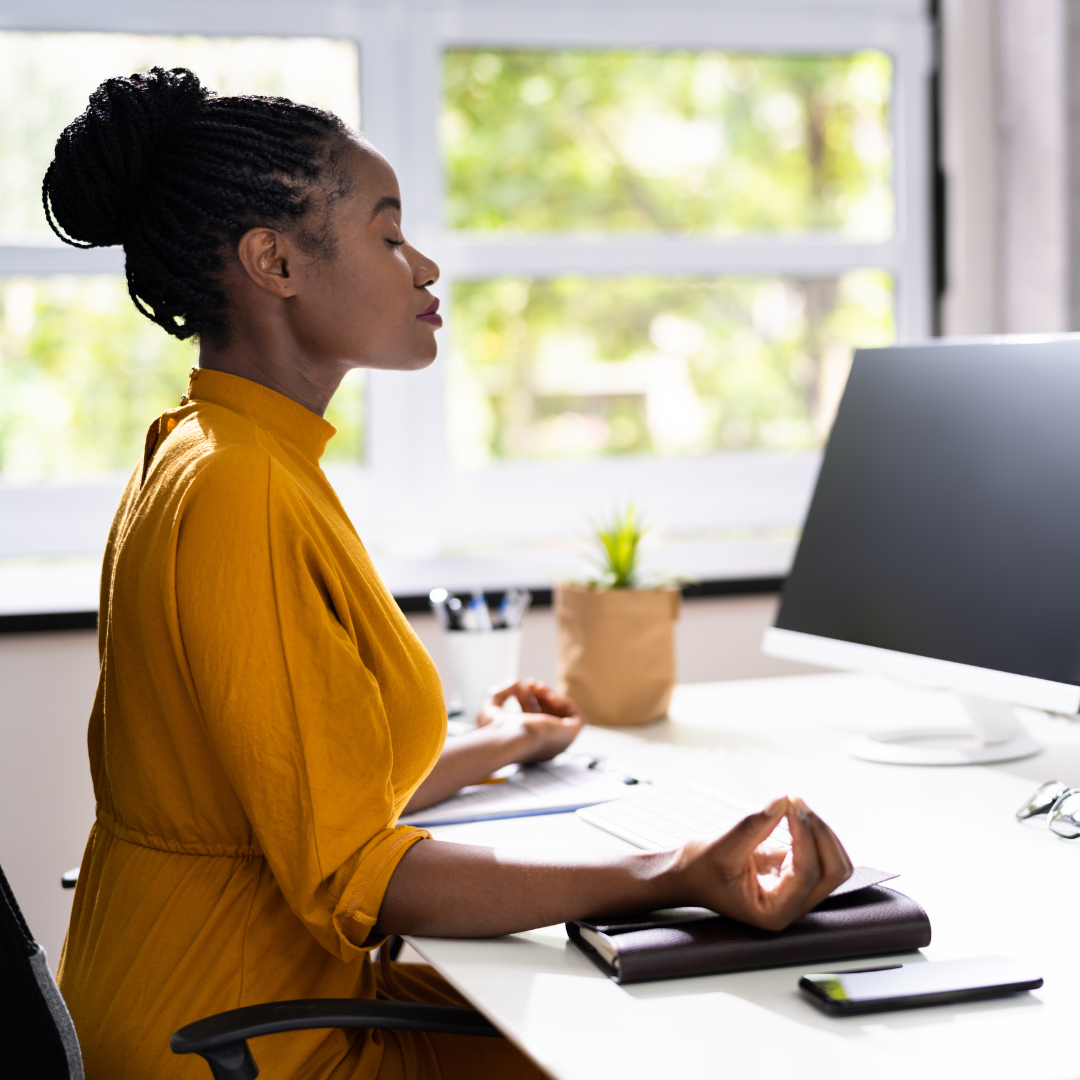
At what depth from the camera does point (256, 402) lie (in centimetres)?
114

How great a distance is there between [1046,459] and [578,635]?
661mm

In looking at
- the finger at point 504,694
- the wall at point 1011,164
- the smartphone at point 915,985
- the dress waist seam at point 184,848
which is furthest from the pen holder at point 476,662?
the wall at point 1011,164

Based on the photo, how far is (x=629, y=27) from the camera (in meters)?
2.66

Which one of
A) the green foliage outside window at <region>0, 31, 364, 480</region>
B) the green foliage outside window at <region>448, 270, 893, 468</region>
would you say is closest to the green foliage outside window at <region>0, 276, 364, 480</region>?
the green foliage outside window at <region>0, 31, 364, 480</region>

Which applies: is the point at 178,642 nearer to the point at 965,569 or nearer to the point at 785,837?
the point at 785,837

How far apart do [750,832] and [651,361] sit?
Answer: 2.01 metres

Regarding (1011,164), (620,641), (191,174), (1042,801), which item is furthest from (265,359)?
(1011,164)

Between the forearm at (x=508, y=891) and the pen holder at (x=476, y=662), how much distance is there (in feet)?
2.60

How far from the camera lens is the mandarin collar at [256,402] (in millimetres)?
1137

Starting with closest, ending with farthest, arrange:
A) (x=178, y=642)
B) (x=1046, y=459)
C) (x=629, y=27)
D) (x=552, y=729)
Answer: (x=178, y=642)
(x=1046, y=459)
(x=552, y=729)
(x=629, y=27)

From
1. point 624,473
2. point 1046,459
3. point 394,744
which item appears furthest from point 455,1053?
point 624,473

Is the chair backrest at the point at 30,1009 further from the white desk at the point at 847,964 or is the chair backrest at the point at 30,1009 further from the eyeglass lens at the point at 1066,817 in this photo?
the eyeglass lens at the point at 1066,817

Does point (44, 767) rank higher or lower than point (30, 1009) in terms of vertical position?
lower

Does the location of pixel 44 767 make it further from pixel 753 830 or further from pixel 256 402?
pixel 753 830
